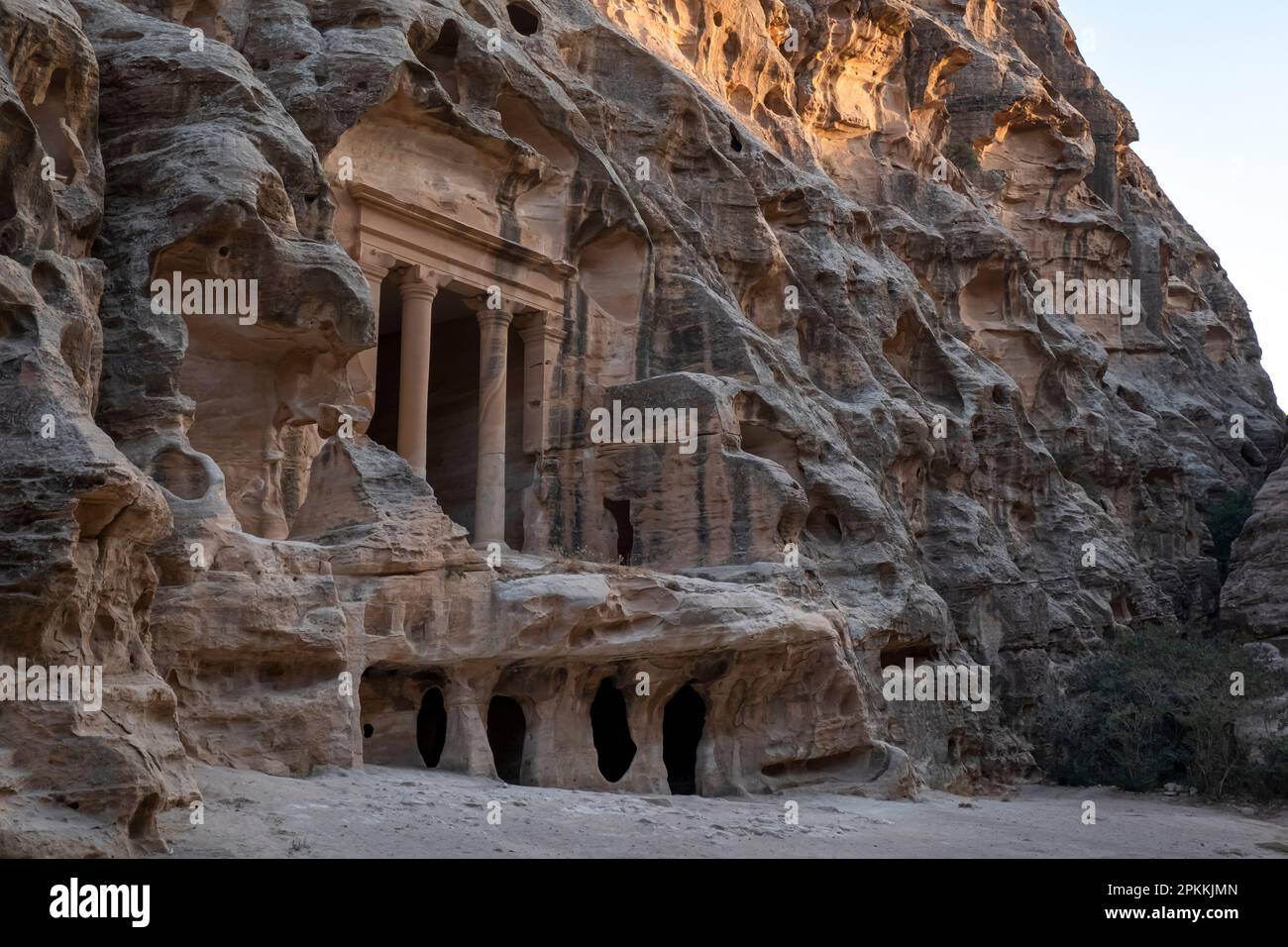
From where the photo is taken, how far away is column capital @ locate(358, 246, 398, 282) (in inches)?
854

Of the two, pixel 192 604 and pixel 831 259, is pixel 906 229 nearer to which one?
pixel 831 259

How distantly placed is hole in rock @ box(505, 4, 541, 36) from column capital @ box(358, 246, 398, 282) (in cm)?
527

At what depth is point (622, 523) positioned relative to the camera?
23203mm

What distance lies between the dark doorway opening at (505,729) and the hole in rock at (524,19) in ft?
36.6

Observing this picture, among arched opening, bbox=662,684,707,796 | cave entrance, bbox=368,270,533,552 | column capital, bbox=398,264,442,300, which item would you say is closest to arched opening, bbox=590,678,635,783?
arched opening, bbox=662,684,707,796

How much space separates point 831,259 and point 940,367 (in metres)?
4.00

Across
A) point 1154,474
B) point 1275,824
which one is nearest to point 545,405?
point 1275,824

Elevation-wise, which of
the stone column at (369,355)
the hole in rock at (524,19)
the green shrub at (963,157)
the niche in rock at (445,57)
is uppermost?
the green shrub at (963,157)

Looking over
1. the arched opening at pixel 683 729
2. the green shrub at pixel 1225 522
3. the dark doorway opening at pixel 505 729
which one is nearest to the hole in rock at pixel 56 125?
the dark doorway opening at pixel 505 729

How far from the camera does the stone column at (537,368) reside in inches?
932

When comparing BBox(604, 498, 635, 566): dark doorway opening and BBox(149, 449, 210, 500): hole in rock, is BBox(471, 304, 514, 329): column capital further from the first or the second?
BBox(149, 449, 210, 500): hole in rock

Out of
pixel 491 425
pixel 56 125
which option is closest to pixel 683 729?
pixel 491 425

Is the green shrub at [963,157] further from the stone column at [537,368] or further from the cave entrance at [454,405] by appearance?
the stone column at [537,368]

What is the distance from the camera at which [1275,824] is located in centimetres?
2161
